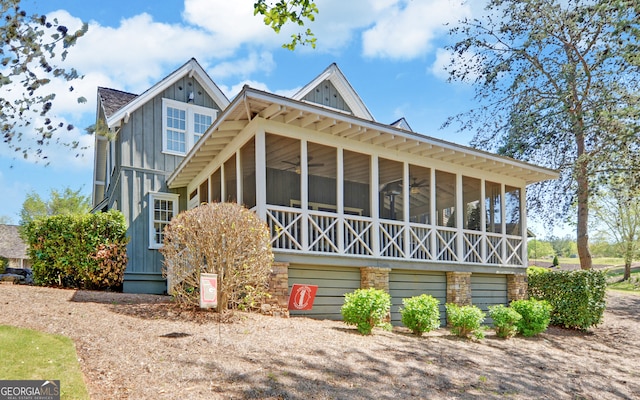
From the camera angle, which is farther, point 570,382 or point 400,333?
point 400,333

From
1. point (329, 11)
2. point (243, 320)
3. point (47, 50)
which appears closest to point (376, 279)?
point (243, 320)

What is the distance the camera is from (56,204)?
36.7 m

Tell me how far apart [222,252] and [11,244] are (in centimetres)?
3687

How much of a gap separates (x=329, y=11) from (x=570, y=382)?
659 cm

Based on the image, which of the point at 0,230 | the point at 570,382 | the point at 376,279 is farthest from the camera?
the point at 0,230

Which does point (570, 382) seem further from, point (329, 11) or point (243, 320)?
point (329, 11)

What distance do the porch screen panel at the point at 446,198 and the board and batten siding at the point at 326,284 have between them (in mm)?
4472

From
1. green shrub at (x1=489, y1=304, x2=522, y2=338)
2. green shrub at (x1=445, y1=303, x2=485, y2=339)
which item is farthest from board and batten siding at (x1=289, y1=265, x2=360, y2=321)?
green shrub at (x1=489, y1=304, x2=522, y2=338)

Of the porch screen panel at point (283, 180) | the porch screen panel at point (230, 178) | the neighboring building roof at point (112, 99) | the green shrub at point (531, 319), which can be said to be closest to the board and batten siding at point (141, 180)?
the neighboring building roof at point (112, 99)

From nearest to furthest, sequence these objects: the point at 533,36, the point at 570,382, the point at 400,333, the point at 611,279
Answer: the point at 570,382 < the point at 400,333 < the point at 533,36 < the point at 611,279

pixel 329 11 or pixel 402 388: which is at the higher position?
pixel 329 11

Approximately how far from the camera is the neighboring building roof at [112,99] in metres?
15.0

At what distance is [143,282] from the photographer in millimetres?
13930

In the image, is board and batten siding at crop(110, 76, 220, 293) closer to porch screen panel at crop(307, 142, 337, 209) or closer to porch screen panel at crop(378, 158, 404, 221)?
porch screen panel at crop(307, 142, 337, 209)
